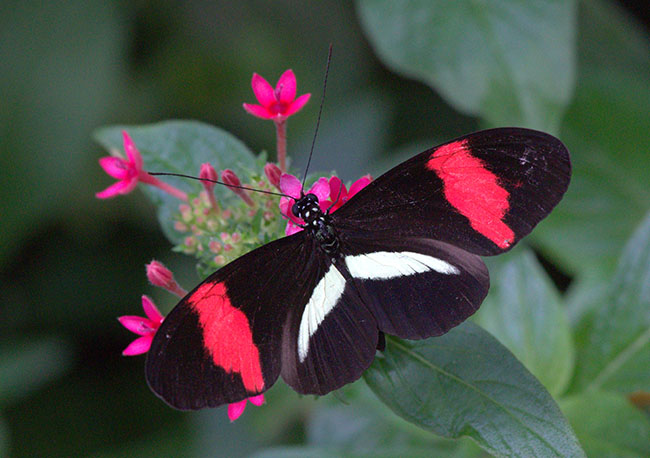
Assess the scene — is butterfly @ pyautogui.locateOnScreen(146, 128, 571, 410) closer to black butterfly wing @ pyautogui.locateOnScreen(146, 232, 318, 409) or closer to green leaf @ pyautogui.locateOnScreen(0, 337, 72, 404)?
black butterfly wing @ pyautogui.locateOnScreen(146, 232, 318, 409)

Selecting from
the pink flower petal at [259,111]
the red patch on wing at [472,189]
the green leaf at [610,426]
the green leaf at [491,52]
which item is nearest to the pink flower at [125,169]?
the pink flower petal at [259,111]

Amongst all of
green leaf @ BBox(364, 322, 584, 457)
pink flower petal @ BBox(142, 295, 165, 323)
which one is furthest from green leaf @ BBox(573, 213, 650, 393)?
pink flower petal @ BBox(142, 295, 165, 323)

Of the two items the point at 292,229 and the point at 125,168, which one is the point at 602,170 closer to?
the point at 292,229

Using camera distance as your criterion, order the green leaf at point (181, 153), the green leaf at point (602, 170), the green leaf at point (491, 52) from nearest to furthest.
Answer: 1. the green leaf at point (181, 153)
2. the green leaf at point (491, 52)
3. the green leaf at point (602, 170)

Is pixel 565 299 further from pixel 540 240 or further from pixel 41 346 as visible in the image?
pixel 41 346

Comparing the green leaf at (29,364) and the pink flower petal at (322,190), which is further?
the green leaf at (29,364)

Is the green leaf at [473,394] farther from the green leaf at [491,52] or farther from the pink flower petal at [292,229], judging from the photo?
the green leaf at [491,52]
